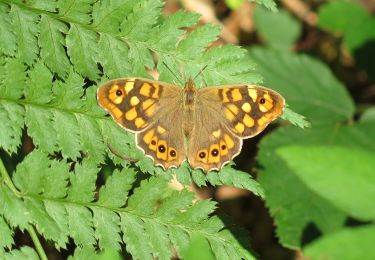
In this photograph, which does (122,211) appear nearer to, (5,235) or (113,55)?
(5,235)

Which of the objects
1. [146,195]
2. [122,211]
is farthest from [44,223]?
[146,195]

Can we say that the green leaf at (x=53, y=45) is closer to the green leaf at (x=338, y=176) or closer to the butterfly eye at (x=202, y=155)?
the butterfly eye at (x=202, y=155)

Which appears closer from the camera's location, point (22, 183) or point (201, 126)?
point (22, 183)

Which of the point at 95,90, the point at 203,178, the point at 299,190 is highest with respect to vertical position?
the point at 95,90

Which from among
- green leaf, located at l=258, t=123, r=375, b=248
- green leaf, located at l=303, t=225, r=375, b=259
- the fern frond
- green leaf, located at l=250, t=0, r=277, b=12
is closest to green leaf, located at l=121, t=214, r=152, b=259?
the fern frond

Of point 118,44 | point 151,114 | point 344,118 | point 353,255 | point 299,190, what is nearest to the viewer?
point 353,255

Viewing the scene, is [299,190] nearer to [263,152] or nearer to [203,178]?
[263,152]

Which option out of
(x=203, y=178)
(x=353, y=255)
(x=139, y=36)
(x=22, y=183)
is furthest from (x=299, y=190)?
(x=353, y=255)
